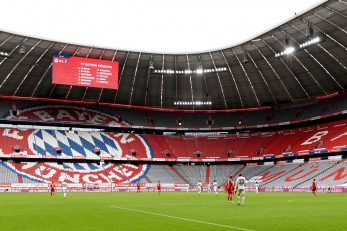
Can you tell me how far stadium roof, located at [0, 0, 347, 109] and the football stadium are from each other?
23cm

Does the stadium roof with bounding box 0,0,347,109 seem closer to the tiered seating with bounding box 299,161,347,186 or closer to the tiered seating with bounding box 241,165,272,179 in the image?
the tiered seating with bounding box 241,165,272,179

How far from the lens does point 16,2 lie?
1642 inches

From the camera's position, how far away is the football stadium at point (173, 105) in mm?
45562

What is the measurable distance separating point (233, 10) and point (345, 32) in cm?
1240

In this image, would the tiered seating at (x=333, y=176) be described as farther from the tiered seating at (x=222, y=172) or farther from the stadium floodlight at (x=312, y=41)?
the tiered seating at (x=222, y=172)

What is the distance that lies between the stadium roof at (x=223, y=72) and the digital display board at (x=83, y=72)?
130 inches

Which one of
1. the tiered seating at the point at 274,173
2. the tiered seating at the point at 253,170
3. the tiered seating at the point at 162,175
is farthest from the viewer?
the tiered seating at the point at 162,175

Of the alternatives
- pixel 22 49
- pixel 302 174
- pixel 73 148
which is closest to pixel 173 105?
pixel 73 148

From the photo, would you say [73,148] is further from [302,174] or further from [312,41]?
[312,41]

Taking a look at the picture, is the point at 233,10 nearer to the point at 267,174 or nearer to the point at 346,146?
the point at 346,146

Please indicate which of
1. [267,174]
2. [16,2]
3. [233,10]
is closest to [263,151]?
[267,174]

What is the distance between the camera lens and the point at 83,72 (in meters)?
50.4

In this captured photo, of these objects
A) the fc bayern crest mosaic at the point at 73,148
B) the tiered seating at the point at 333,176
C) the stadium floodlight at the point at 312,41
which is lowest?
the tiered seating at the point at 333,176

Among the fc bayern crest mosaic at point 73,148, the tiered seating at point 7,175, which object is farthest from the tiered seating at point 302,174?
the tiered seating at point 7,175
